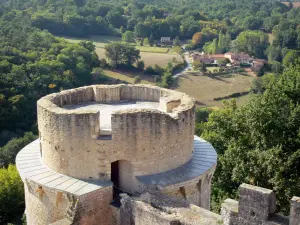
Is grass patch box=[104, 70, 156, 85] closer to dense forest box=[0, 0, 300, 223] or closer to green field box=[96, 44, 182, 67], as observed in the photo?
dense forest box=[0, 0, 300, 223]

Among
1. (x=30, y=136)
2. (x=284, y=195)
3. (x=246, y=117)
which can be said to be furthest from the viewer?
(x=30, y=136)

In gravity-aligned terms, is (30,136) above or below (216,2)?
below

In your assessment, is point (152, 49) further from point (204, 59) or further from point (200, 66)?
point (200, 66)

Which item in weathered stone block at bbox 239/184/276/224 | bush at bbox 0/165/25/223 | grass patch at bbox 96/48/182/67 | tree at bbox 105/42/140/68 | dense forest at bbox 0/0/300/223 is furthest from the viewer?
grass patch at bbox 96/48/182/67

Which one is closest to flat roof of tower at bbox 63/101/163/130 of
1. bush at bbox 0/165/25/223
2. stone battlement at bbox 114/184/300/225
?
stone battlement at bbox 114/184/300/225

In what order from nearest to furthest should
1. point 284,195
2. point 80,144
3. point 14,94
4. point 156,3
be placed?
point 80,144, point 284,195, point 14,94, point 156,3

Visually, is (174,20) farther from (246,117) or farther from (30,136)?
(246,117)

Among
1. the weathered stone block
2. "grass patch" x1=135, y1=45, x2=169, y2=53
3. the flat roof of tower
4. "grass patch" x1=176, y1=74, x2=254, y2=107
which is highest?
the flat roof of tower

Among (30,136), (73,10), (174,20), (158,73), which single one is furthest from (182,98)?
(174,20)

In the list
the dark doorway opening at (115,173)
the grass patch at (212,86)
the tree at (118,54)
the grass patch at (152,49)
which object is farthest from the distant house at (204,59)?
the dark doorway opening at (115,173)
